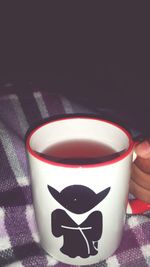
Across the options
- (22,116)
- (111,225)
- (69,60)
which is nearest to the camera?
(111,225)

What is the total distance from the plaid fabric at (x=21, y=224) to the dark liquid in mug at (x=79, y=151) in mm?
62

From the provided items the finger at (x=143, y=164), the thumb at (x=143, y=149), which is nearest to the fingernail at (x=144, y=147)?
the thumb at (x=143, y=149)

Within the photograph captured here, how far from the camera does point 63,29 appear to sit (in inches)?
52.1

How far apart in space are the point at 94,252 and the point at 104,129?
0.17 meters

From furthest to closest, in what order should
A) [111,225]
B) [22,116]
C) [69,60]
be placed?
[69,60] < [22,116] < [111,225]

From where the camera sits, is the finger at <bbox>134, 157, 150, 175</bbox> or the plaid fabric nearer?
the plaid fabric

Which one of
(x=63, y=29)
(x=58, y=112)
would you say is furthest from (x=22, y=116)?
(x=63, y=29)

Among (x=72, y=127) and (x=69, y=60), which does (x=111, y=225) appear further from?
(x=69, y=60)

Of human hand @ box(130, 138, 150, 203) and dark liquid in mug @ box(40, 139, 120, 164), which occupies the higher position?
dark liquid in mug @ box(40, 139, 120, 164)

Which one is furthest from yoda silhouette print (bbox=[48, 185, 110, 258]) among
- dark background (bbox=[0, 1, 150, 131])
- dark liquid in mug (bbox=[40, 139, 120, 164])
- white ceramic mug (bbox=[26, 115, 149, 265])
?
dark background (bbox=[0, 1, 150, 131])

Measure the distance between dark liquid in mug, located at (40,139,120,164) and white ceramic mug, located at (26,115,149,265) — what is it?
25 millimetres

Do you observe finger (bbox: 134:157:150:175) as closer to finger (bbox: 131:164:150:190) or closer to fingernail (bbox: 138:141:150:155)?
finger (bbox: 131:164:150:190)

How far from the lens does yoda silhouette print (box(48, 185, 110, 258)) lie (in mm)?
401

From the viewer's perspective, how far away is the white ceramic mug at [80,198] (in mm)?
391
